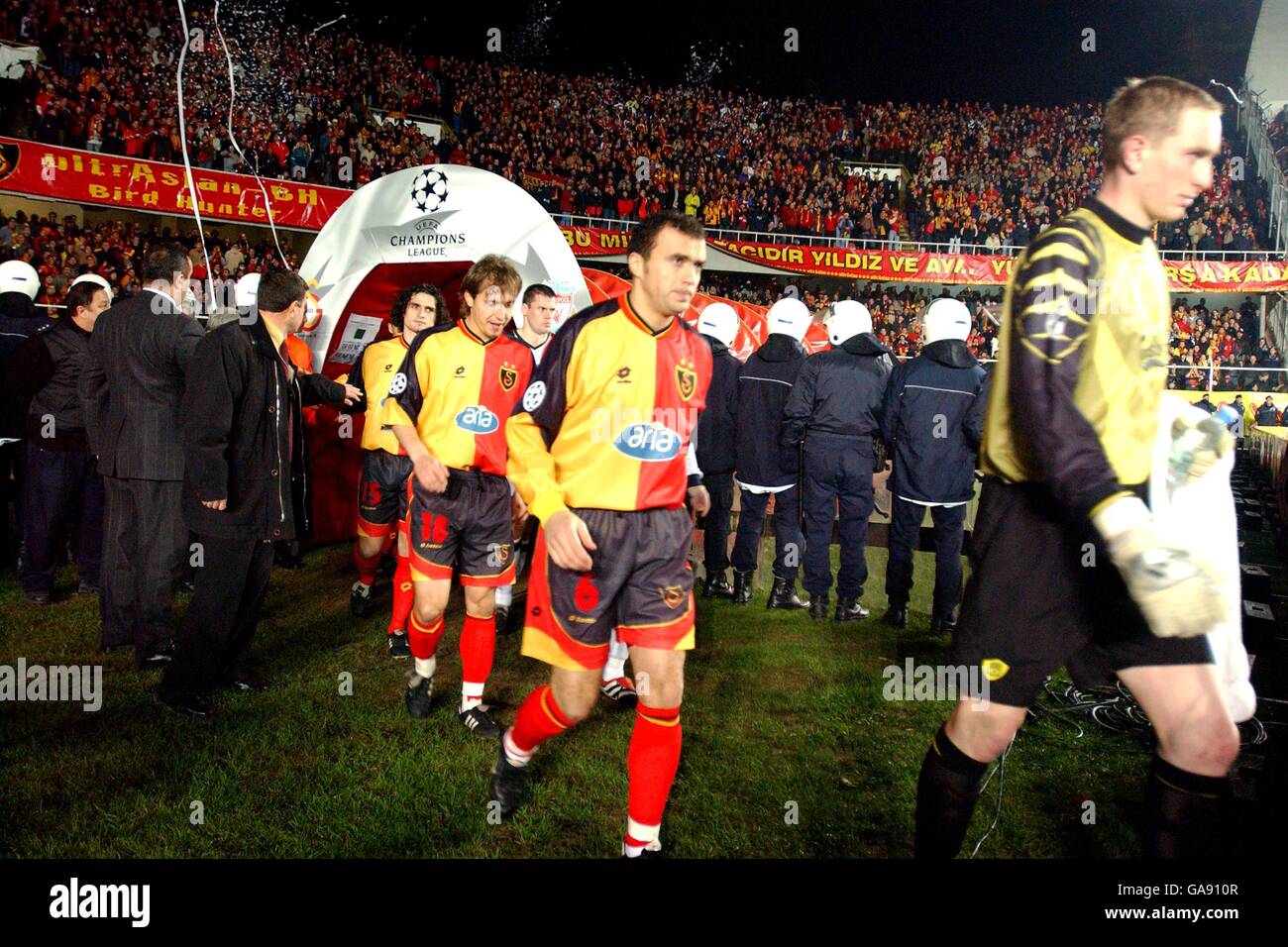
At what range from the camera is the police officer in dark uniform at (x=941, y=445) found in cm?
589

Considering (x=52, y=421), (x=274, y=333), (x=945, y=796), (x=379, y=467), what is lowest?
(x=945, y=796)

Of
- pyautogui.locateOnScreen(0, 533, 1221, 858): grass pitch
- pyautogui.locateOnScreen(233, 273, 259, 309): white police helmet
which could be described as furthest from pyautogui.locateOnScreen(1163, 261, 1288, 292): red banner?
pyautogui.locateOnScreen(0, 533, 1221, 858): grass pitch

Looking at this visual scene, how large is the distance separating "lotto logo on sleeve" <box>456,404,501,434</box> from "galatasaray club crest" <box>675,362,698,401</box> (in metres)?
1.53

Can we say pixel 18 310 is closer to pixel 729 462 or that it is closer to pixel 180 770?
pixel 180 770

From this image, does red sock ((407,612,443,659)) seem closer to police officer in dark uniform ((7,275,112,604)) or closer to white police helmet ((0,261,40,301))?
police officer in dark uniform ((7,275,112,604))

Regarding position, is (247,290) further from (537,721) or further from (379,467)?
(537,721)

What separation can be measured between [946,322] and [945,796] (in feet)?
13.9

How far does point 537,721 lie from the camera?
3.05 meters

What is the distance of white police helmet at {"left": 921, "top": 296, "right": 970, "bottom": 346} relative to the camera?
5.91 meters

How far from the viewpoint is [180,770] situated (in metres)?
3.58

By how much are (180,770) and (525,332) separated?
4062mm

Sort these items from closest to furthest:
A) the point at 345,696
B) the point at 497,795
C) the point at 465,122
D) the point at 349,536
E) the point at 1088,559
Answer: the point at 1088,559 < the point at 497,795 < the point at 345,696 < the point at 349,536 < the point at 465,122
